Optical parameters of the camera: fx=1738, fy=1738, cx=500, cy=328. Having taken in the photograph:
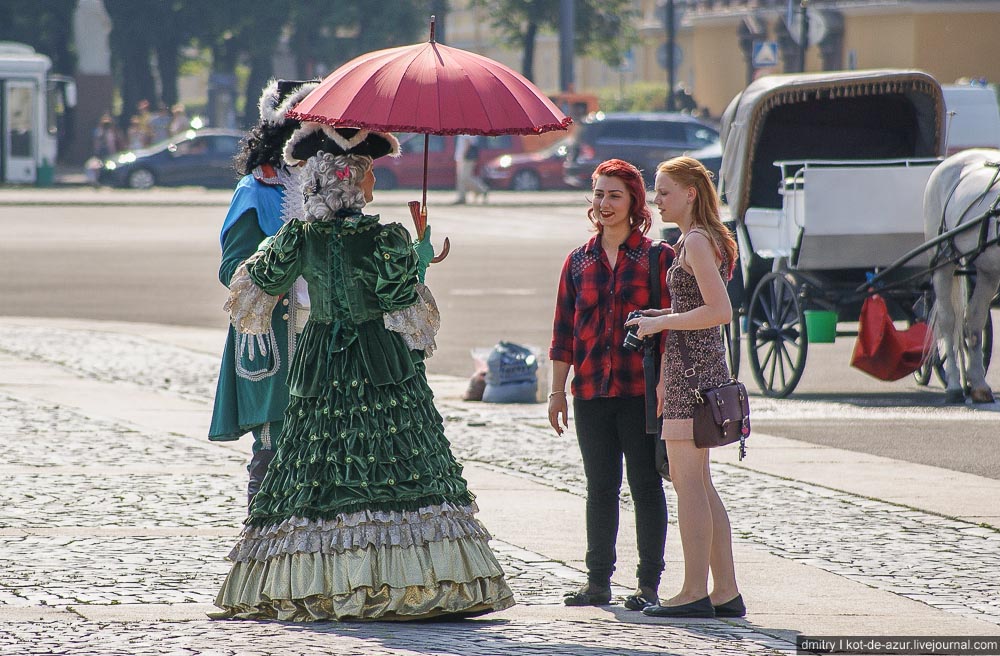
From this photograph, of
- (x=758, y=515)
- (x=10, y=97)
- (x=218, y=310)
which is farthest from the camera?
(x=10, y=97)

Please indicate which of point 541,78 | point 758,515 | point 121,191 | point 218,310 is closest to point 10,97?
point 121,191

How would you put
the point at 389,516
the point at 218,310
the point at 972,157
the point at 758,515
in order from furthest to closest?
the point at 218,310 → the point at 972,157 → the point at 758,515 → the point at 389,516

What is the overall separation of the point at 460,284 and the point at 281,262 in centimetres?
1418

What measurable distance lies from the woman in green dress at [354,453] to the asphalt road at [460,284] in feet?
13.5

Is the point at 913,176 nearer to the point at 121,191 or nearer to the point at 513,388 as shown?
the point at 513,388

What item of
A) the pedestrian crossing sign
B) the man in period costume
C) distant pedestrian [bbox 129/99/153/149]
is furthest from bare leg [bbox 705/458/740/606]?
distant pedestrian [bbox 129/99/153/149]

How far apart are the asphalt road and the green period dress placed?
4.12m

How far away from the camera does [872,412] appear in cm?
1124

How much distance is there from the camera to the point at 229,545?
6902 mm

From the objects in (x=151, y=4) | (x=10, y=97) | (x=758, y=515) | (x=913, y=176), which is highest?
(x=151, y=4)

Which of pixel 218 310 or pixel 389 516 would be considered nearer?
pixel 389 516

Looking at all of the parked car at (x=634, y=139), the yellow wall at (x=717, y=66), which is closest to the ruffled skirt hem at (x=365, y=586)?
the parked car at (x=634, y=139)

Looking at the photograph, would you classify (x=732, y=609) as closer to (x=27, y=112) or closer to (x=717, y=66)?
(x=27, y=112)

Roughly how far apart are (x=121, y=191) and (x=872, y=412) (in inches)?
1253
